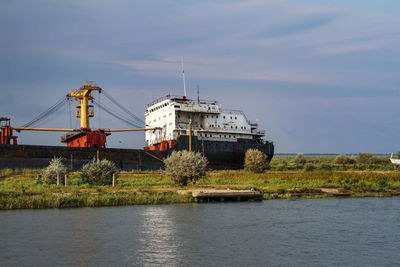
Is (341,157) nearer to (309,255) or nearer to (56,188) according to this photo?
(56,188)

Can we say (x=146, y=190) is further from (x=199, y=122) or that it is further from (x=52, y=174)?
(x=199, y=122)

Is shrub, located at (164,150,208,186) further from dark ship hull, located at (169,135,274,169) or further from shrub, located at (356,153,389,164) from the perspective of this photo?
shrub, located at (356,153,389,164)

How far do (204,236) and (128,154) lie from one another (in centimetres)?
3360

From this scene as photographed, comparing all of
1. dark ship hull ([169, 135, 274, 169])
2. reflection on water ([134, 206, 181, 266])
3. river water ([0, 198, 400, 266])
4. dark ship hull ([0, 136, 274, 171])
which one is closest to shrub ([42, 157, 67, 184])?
river water ([0, 198, 400, 266])

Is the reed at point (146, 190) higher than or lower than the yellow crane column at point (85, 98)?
lower

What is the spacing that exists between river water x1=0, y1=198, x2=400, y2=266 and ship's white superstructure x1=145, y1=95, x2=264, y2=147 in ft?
100

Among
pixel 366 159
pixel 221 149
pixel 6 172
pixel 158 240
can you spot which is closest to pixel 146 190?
pixel 158 240

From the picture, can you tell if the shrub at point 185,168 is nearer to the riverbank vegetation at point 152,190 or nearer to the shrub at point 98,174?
the riverbank vegetation at point 152,190

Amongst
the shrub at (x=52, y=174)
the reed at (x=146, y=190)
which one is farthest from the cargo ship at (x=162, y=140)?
the shrub at (x=52, y=174)

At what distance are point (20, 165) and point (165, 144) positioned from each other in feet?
52.8

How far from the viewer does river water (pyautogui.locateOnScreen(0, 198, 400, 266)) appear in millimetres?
15016

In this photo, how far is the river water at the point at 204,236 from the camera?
1502 centimetres

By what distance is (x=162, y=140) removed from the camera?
188 ft

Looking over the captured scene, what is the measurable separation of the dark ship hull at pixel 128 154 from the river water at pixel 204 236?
21409 millimetres
